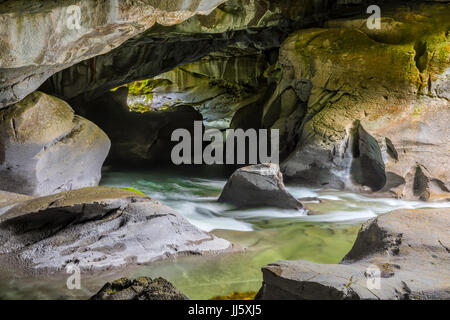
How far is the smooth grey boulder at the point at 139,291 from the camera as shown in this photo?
230 cm

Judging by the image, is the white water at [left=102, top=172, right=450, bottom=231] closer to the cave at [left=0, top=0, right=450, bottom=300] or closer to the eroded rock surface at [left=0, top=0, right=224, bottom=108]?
the cave at [left=0, top=0, right=450, bottom=300]

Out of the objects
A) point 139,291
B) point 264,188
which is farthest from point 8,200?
point 264,188

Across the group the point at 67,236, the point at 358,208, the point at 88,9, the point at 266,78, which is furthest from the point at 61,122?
the point at 266,78

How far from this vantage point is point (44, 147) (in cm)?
608

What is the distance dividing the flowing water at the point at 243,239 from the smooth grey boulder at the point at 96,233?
0.19m

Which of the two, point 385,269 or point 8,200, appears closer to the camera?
point 385,269

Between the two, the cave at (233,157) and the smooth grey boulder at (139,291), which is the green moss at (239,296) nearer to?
the cave at (233,157)

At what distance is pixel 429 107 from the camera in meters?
7.37

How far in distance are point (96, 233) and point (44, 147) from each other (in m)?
2.81

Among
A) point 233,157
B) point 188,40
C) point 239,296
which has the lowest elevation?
point 233,157

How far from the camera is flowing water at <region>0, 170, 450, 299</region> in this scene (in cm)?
318

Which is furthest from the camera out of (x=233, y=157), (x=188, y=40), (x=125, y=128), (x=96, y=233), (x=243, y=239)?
(x=233, y=157)

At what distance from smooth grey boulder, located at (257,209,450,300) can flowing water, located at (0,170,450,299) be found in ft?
2.34

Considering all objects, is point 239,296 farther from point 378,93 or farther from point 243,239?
point 378,93
